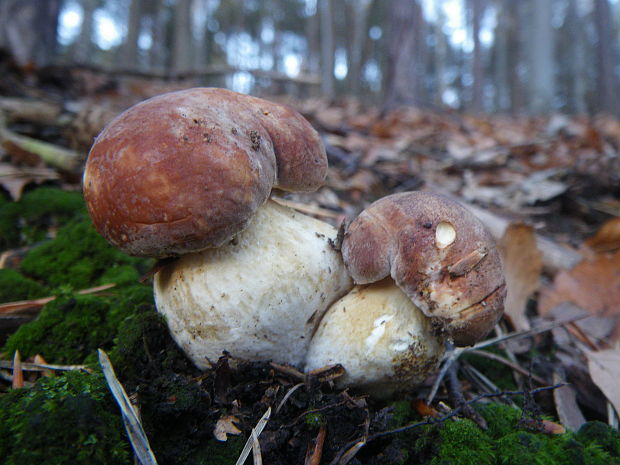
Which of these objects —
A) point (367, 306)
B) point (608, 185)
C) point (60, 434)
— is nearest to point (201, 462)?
point (60, 434)

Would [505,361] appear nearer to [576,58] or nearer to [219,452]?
[219,452]

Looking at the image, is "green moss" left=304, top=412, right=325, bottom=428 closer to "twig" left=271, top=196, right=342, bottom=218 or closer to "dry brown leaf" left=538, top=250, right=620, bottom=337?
"twig" left=271, top=196, right=342, bottom=218

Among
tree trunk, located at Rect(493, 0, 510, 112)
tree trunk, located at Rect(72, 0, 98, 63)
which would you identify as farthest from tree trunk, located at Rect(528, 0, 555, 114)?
tree trunk, located at Rect(72, 0, 98, 63)

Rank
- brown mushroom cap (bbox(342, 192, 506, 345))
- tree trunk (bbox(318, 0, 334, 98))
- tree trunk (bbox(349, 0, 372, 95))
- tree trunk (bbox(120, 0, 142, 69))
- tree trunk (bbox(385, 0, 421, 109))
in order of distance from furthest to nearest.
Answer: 1. tree trunk (bbox(349, 0, 372, 95))
2. tree trunk (bbox(318, 0, 334, 98))
3. tree trunk (bbox(120, 0, 142, 69))
4. tree trunk (bbox(385, 0, 421, 109))
5. brown mushroom cap (bbox(342, 192, 506, 345))

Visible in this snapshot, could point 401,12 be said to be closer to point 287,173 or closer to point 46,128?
point 46,128

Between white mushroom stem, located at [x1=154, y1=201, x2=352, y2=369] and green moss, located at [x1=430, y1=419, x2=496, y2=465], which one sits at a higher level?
white mushroom stem, located at [x1=154, y1=201, x2=352, y2=369]

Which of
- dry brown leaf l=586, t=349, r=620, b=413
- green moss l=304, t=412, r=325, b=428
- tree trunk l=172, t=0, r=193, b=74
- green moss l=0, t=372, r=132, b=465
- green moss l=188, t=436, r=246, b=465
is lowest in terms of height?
dry brown leaf l=586, t=349, r=620, b=413

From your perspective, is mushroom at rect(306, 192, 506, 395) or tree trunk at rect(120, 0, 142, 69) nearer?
mushroom at rect(306, 192, 506, 395)
